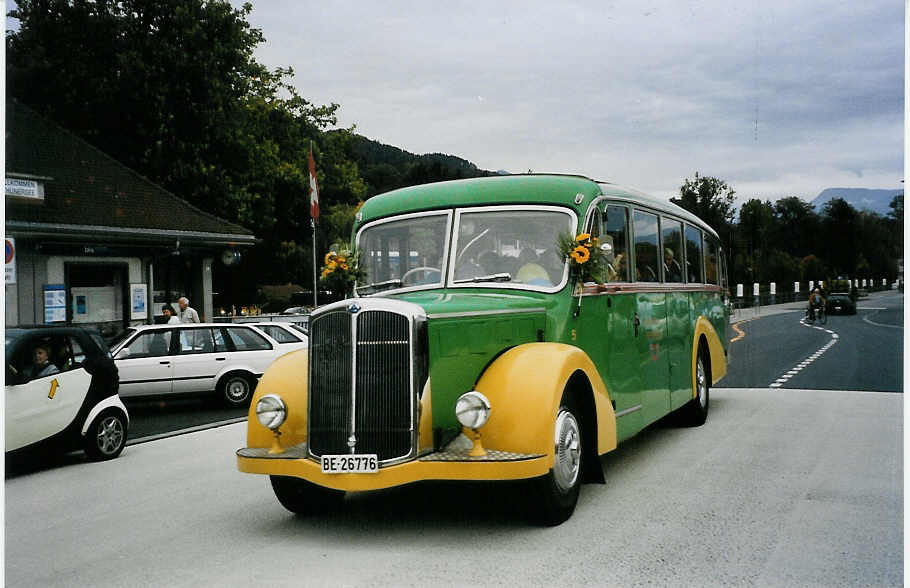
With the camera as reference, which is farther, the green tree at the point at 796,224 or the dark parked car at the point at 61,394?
the green tree at the point at 796,224

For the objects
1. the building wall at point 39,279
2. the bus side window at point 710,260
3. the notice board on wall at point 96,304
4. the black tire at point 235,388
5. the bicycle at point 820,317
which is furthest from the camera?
the bicycle at point 820,317

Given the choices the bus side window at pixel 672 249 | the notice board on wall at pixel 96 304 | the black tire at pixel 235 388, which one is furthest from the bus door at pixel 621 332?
the notice board on wall at pixel 96 304

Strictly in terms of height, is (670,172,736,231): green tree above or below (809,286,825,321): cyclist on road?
above

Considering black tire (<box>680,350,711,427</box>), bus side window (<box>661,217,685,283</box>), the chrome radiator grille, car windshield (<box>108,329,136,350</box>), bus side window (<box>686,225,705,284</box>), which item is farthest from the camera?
car windshield (<box>108,329,136,350</box>)

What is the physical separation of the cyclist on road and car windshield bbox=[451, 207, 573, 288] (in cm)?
3069

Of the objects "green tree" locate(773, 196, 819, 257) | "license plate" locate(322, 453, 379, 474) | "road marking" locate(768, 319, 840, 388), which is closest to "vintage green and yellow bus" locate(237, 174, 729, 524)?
"license plate" locate(322, 453, 379, 474)

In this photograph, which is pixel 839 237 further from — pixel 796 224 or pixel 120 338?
pixel 120 338

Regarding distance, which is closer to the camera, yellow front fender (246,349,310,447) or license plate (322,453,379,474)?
license plate (322,453,379,474)

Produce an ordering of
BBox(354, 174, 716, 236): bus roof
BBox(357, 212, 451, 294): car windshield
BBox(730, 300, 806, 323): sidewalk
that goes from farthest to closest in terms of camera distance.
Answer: BBox(730, 300, 806, 323): sidewalk → BBox(354, 174, 716, 236): bus roof → BBox(357, 212, 451, 294): car windshield

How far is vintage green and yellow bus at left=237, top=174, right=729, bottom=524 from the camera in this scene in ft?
17.9

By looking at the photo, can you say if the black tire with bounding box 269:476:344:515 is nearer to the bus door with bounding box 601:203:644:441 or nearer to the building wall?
the bus door with bounding box 601:203:644:441

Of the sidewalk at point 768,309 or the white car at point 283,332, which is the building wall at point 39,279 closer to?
the white car at point 283,332

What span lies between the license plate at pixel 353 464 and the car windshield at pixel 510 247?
1.96 metres

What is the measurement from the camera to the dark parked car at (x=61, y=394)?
8.26 metres
